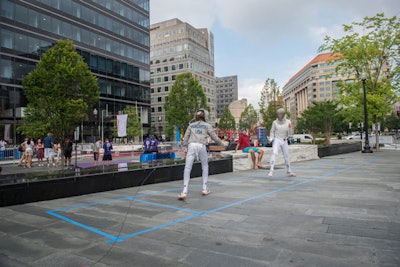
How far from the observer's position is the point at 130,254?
9.95 ft

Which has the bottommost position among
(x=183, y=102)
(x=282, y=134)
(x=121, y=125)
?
(x=282, y=134)

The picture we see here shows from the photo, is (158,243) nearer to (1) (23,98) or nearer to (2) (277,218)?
(2) (277,218)

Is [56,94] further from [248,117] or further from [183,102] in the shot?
[248,117]

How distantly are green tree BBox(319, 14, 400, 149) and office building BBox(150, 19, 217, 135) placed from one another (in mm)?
66425

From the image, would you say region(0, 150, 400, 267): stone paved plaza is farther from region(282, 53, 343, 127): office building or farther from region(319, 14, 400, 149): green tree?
region(282, 53, 343, 127): office building

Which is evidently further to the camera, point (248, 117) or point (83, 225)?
point (248, 117)

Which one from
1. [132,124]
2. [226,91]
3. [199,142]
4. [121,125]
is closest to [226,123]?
[132,124]

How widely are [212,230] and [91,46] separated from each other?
154ft

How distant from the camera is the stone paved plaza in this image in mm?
2867

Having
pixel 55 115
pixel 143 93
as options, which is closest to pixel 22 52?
pixel 143 93

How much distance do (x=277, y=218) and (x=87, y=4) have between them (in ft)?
163

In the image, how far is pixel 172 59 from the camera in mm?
89688

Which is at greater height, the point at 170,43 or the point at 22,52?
the point at 170,43

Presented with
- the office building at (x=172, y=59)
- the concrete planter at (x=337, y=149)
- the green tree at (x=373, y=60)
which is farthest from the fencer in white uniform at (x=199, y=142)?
the office building at (x=172, y=59)
